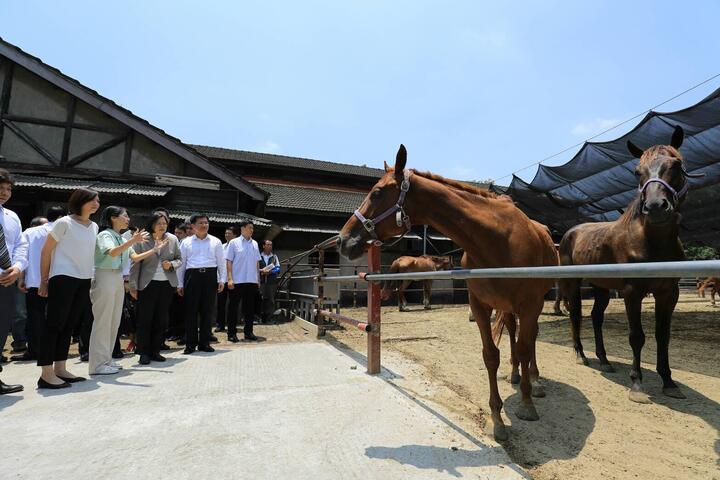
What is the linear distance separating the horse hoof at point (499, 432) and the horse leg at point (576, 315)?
267 cm

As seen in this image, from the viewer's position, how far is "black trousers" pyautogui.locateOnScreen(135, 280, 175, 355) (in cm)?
395

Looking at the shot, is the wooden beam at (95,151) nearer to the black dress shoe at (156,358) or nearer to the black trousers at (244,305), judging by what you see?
the black trousers at (244,305)

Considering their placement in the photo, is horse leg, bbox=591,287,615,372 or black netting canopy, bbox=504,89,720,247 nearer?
horse leg, bbox=591,287,615,372

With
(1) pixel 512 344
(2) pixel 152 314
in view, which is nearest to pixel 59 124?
(2) pixel 152 314

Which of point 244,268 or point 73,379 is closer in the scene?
point 73,379

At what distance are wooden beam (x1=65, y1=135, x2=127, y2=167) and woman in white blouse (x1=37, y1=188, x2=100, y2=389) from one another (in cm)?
751

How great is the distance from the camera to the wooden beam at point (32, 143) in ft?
28.9

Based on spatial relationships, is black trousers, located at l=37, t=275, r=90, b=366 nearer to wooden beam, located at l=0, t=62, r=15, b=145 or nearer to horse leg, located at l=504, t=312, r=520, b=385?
horse leg, located at l=504, t=312, r=520, b=385

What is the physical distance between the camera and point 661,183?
2.72m

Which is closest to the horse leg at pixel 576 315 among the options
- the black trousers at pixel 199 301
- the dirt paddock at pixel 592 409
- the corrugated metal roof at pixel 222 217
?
the dirt paddock at pixel 592 409

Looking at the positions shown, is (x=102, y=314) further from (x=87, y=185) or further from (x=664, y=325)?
(x=87, y=185)

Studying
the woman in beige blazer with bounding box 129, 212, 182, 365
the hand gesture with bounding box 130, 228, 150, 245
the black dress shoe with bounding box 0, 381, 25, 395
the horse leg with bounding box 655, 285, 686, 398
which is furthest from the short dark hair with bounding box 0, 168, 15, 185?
the horse leg with bounding box 655, 285, 686, 398

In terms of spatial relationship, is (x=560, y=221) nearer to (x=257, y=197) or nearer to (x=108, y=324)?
(x=257, y=197)

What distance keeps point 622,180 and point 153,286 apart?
976 centimetres
